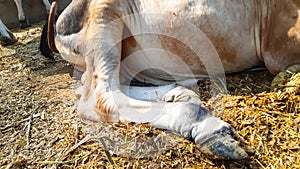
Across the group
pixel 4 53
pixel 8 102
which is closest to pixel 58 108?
pixel 8 102

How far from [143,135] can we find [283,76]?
882 mm

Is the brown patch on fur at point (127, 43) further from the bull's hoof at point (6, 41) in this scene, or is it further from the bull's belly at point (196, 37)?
the bull's hoof at point (6, 41)

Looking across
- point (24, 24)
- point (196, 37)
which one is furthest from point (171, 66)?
point (24, 24)

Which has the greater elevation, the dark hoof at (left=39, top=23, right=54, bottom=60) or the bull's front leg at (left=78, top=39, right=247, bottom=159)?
the bull's front leg at (left=78, top=39, right=247, bottom=159)

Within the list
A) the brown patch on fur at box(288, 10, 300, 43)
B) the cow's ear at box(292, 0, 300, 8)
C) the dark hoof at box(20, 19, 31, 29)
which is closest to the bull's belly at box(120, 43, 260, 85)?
the brown patch on fur at box(288, 10, 300, 43)

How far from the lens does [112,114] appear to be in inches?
103

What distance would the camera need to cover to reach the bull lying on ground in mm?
2549

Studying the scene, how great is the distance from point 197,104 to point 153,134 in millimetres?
297

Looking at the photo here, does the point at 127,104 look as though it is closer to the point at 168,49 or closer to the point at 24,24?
the point at 168,49

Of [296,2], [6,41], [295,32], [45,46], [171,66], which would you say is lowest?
[6,41]

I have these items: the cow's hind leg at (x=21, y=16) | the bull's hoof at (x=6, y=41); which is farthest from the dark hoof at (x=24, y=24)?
the bull's hoof at (x=6, y=41)

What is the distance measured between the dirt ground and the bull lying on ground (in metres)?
0.10

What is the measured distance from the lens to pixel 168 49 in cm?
283

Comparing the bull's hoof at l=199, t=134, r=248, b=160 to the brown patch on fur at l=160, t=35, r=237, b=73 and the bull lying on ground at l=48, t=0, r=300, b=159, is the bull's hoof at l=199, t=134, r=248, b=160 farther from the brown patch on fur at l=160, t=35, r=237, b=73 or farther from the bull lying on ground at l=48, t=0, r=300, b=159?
the brown patch on fur at l=160, t=35, r=237, b=73
